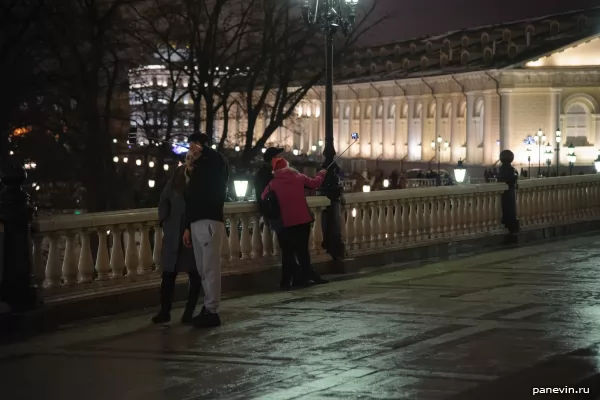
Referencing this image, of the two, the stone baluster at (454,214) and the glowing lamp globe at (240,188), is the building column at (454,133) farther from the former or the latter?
the stone baluster at (454,214)

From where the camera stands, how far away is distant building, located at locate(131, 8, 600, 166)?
88.7 metres

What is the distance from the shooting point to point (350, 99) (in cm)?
11562

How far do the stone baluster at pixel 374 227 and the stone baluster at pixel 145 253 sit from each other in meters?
4.86

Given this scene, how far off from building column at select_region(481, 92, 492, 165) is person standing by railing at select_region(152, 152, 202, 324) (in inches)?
3130

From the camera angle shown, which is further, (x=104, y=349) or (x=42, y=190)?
(x=42, y=190)

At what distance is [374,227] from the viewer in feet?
58.8

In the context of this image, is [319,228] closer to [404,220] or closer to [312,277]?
[312,277]

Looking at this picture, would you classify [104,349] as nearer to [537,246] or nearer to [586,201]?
[537,246]

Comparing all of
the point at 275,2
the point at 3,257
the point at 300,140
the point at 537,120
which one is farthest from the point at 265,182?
the point at 300,140

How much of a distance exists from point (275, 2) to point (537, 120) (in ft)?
153

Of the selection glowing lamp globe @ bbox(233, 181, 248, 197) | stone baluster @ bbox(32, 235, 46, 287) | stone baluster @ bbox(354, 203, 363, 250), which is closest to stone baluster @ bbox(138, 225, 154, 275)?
stone baluster @ bbox(32, 235, 46, 287)

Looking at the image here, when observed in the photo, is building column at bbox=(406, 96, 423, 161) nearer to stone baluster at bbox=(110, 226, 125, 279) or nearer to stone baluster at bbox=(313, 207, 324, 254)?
stone baluster at bbox=(313, 207, 324, 254)

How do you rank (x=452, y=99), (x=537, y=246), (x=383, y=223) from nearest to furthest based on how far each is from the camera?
(x=383, y=223) < (x=537, y=246) < (x=452, y=99)

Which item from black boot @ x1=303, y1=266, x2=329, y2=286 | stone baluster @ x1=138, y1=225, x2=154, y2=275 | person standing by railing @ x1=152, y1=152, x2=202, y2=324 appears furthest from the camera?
black boot @ x1=303, y1=266, x2=329, y2=286
